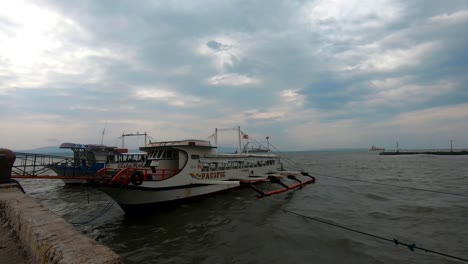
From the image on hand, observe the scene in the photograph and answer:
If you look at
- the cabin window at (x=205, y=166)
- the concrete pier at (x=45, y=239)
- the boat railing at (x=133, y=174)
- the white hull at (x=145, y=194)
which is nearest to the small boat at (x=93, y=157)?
the cabin window at (x=205, y=166)

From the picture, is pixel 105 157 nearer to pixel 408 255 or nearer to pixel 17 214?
A: pixel 17 214

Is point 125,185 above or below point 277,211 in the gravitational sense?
above

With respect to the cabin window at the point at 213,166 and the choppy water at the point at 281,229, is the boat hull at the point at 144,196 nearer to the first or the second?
the choppy water at the point at 281,229

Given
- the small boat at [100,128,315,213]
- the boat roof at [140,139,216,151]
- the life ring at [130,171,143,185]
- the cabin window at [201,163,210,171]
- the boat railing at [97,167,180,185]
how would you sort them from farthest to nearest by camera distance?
1. the cabin window at [201,163,210,171]
2. the boat roof at [140,139,216,151]
3. the small boat at [100,128,315,213]
4. the life ring at [130,171,143,185]
5. the boat railing at [97,167,180,185]

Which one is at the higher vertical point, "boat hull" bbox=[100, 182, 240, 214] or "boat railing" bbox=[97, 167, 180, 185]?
"boat railing" bbox=[97, 167, 180, 185]

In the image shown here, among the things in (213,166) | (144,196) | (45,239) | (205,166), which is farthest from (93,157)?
(45,239)

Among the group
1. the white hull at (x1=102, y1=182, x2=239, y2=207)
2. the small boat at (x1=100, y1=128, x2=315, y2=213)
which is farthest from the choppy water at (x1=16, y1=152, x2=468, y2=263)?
the small boat at (x1=100, y1=128, x2=315, y2=213)

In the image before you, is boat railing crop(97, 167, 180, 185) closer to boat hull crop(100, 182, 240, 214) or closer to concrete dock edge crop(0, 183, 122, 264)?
boat hull crop(100, 182, 240, 214)

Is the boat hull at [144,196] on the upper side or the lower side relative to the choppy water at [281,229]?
upper

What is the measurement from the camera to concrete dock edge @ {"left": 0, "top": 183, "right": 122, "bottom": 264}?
357 centimetres

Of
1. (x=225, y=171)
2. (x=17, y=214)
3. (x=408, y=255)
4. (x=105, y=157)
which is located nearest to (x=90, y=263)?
(x=17, y=214)

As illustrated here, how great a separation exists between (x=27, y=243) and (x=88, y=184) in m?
9.62

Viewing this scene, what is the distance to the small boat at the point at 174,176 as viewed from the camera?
47.0 ft

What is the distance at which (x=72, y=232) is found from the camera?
464 centimetres
